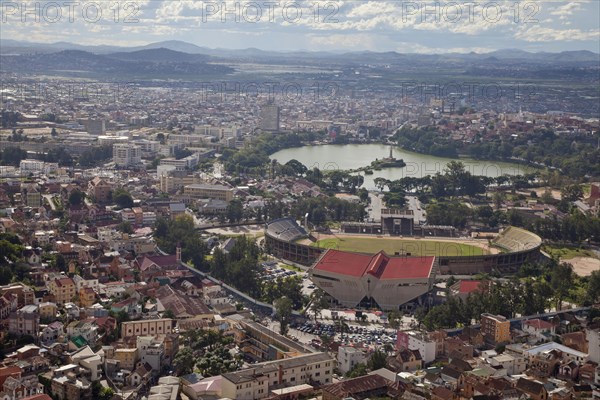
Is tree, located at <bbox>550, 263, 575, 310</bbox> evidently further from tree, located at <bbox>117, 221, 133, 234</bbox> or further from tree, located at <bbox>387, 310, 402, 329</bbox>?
tree, located at <bbox>117, 221, 133, 234</bbox>

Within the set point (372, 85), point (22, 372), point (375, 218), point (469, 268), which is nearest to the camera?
point (22, 372)

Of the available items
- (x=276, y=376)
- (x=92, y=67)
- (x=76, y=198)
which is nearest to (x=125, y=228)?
(x=76, y=198)

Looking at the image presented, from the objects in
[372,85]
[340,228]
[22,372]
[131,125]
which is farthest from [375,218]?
[372,85]

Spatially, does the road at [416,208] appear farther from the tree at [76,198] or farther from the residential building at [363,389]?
the residential building at [363,389]

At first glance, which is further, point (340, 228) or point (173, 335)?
point (340, 228)

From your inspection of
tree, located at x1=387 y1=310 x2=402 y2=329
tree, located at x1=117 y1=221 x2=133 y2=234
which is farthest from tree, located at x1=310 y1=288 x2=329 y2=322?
tree, located at x1=117 y1=221 x2=133 y2=234

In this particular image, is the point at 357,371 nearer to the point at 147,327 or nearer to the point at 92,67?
the point at 147,327

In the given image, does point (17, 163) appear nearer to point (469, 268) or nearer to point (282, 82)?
point (469, 268)
